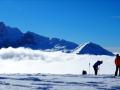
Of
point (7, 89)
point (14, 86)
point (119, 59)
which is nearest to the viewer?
point (7, 89)

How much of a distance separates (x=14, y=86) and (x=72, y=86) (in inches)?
157

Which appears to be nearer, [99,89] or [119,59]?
[99,89]

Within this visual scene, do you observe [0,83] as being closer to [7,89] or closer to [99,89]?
[7,89]

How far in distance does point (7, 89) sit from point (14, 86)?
7.27ft

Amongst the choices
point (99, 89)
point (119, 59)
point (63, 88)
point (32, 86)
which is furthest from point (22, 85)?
point (119, 59)

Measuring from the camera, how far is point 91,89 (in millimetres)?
31531

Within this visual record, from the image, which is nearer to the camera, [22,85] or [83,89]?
[83,89]

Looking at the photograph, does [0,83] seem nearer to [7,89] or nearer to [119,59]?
[7,89]

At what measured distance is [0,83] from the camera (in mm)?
34062

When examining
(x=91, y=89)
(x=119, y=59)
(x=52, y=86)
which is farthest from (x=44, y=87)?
(x=119, y=59)

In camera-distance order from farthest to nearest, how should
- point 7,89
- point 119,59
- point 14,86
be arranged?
point 119,59 → point 14,86 → point 7,89

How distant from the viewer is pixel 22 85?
111 ft

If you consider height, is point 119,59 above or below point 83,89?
above

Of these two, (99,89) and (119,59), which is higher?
(119,59)
